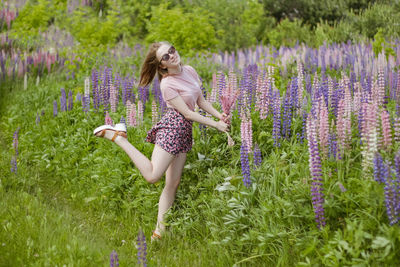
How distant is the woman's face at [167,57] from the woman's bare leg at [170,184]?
85 centimetres

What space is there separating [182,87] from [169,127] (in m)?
0.39

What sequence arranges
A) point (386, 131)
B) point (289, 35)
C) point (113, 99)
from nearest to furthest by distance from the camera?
point (386, 131) < point (113, 99) < point (289, 35)

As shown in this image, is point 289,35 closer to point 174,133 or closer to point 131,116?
point 131,116

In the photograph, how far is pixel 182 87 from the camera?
13.9 ft

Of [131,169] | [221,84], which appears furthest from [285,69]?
[131,169]

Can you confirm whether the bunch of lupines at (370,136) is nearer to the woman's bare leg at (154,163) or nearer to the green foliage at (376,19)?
the woman's bare leg at (154,163)

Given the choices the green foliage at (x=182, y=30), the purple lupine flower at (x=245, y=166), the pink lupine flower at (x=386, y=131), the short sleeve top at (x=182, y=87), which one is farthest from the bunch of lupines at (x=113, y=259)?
the green foliage at (x=182, y=30)

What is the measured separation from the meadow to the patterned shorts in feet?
1.48

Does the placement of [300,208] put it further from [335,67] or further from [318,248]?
[335,67]

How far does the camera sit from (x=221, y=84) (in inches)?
213

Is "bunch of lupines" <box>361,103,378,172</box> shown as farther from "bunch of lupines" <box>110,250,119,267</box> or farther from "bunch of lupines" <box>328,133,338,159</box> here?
"bunch of lupines" <box>110,250,119,267</box>

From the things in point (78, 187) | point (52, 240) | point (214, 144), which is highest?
point (214, 144)

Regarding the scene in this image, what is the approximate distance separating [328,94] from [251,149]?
111 cm

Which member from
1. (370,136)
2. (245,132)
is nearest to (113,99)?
(245,132)
